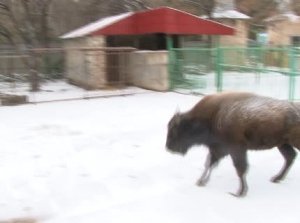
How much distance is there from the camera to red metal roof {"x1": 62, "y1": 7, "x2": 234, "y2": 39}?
1557 centimetres

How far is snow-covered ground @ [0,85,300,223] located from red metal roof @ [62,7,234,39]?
684 centimetres

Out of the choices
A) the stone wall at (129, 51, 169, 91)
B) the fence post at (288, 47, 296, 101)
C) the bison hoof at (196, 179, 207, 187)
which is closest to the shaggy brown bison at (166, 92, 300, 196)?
the bison hoof at (196, 179, 207, 187)

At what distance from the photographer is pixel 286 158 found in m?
5.57

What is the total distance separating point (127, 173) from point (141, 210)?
4.34 ft

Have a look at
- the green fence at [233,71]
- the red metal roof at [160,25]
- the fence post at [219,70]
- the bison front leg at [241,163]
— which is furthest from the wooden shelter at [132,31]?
the bison front leg at [241,163]

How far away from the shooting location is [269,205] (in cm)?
488

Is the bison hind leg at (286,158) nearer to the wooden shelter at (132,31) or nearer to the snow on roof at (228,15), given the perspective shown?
the wooden shelter at (132,31)

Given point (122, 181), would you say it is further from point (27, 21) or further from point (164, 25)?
point (27, 21)

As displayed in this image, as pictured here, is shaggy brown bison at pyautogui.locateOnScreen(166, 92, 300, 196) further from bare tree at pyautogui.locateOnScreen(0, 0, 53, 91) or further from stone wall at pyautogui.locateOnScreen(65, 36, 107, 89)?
bare tree at pyautogui.locateOnScreen(0, 0, 53, 91)

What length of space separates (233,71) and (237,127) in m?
8.85

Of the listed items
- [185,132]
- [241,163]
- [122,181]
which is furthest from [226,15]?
[241,163]

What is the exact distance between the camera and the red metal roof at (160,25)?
1557 cm

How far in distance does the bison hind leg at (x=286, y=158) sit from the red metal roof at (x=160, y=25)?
1034 centimetres

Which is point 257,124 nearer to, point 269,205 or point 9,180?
point 269,205
